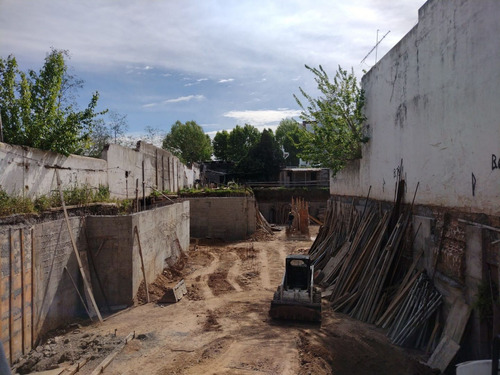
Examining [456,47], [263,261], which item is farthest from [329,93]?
[263,261]

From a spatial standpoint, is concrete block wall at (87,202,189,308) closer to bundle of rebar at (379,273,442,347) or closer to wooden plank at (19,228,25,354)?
wooden plank at (19,228,25,354)

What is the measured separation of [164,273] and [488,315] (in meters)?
10.4

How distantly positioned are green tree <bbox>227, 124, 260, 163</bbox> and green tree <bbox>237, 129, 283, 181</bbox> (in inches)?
412

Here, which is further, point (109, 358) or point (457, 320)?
point (109, 358)

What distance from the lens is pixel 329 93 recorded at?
14312 mm

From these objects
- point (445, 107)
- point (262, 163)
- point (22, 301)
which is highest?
point (262, 163)

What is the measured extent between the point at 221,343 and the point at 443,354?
4525 mm

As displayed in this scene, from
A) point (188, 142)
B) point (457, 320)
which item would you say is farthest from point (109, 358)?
point (188, 142)

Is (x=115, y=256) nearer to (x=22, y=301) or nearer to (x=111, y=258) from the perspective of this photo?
(x=111, y=258)

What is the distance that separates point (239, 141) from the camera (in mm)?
51469

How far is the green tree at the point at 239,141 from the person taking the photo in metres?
51.2

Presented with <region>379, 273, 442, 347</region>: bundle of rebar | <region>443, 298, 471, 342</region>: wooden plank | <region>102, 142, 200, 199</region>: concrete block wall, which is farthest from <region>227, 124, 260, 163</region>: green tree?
<region>443, 298, 471, 342</region>: wooden plank

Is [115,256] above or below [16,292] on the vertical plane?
above

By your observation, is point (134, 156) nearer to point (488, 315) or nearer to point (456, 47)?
point (456, 47)
